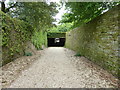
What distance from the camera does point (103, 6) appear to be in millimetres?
3699

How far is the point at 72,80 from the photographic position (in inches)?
101

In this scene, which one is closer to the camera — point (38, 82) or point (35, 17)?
point (38, 82)

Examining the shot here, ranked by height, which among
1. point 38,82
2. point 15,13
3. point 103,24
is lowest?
point 38,82

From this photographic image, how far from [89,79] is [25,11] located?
5.66m

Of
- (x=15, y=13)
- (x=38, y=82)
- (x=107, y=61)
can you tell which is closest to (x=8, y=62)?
(x=38, y=82)

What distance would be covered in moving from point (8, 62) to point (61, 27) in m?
19.8

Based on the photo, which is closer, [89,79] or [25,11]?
[89,79]

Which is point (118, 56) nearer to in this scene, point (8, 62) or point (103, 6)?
point (103, 6)

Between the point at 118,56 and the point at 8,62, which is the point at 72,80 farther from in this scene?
the point at 8,62

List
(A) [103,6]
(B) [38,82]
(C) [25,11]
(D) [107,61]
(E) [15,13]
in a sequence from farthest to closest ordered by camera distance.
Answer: (E) [15,13]
(C) [25,11]
(A) [103,6]
(D) [107,61]
(B) [38,82]

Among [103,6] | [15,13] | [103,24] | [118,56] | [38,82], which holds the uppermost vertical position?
[15,13]

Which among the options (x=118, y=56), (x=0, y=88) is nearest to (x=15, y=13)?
(x=0, y=88)

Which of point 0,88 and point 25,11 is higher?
point 25,11

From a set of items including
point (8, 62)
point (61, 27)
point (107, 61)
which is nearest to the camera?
point (107, 61)
